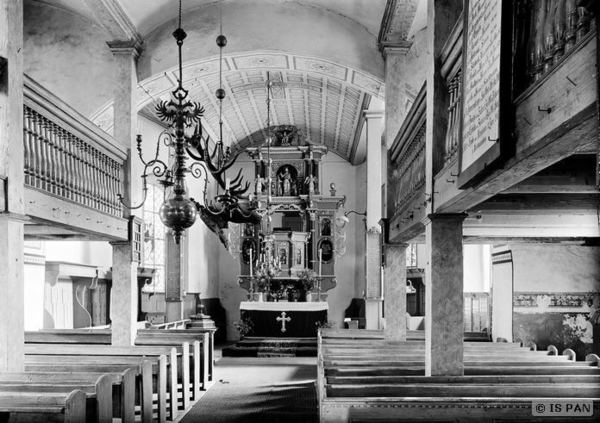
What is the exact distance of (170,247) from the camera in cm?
1558

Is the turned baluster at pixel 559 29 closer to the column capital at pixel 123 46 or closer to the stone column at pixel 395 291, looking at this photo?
the stone column at pixel 395 291

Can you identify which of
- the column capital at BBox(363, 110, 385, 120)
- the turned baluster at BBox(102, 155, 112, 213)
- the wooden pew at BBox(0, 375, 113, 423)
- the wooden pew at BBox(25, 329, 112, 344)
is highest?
the column capital at BBox(363, 110, 385, 120)

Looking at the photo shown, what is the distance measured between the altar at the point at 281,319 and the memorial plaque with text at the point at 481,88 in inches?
467

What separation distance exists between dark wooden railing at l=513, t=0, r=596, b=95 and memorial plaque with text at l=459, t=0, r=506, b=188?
0.08m

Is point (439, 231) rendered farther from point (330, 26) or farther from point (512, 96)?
point (330, 26)

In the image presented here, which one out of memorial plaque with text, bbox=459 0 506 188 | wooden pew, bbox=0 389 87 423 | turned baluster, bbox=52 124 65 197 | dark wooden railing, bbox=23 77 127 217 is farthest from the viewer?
turned baluster, bbox=52 124 65 197

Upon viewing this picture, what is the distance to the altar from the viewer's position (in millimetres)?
14984

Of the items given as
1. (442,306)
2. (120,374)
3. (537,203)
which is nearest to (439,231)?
Answer: (442,306)

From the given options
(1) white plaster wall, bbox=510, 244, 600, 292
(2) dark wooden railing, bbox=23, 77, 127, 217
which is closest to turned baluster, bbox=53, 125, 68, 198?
(2) dark wooden railing, bbox=23, 77, 127, 217

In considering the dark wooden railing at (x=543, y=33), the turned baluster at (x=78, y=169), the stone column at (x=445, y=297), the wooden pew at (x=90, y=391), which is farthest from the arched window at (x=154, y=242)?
the dark wooden railing at (x=543, y=33)

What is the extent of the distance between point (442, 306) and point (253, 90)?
1064cm

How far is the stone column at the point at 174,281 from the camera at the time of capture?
15.0 m

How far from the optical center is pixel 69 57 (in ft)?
30.8

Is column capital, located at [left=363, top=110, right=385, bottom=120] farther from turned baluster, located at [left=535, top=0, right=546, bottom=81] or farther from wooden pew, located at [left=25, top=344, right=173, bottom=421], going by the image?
turned baluster, located at [left=535, top=0, right=546, bottom=81]
